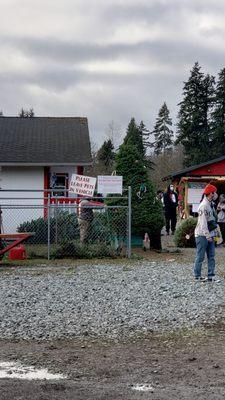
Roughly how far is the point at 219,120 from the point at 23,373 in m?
67.3

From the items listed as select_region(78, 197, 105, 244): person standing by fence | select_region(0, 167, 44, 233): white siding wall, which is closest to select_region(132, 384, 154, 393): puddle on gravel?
select_region(78, 197, 105, 244): person standing by fence

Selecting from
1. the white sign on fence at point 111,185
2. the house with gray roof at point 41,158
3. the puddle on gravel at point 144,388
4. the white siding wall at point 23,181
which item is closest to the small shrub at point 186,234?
the white sign on fence at point 111,185

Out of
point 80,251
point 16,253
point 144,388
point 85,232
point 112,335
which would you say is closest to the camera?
point 144,388

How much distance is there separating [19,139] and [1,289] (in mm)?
15272

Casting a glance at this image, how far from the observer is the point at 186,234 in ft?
62.0

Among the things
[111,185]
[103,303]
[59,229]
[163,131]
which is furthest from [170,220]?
[163,131]

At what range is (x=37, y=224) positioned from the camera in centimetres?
1959

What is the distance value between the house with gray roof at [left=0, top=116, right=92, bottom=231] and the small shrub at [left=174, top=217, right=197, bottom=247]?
4.83 m

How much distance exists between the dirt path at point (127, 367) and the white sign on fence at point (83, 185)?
8.94m

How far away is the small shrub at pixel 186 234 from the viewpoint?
18703mm

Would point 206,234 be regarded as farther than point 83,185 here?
No

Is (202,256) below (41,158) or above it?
below

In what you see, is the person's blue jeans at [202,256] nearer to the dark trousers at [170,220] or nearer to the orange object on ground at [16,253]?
the orange object on ground at [16,253]

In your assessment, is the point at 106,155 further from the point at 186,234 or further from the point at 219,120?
the point at 186,234
